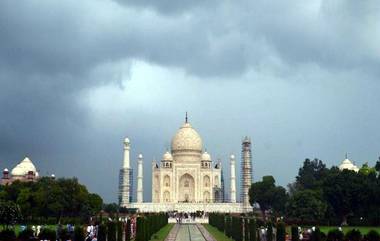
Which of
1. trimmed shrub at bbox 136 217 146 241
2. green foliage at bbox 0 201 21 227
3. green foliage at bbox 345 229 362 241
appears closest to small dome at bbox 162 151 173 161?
green foliage at bbox 0 201 21 227

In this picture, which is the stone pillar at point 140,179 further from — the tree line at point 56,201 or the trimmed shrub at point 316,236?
the trimmed shrub at point 316,236

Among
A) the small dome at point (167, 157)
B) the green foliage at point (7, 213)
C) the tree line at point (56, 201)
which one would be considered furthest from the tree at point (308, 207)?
the small dome at point (167, 157)

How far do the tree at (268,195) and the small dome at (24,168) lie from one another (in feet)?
95.8

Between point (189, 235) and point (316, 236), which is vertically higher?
point (189, 235)

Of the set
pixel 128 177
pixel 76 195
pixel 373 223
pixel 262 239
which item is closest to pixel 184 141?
pixel 128 177

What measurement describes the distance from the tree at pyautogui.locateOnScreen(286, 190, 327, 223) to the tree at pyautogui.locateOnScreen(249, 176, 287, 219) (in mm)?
12099

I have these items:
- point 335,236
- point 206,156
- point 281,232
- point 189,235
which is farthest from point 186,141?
point 281,232

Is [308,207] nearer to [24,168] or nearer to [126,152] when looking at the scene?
[126,152]

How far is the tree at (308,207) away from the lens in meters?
41.9

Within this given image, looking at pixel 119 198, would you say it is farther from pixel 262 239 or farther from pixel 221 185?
pixel 262 239

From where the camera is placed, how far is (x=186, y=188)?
233 feet

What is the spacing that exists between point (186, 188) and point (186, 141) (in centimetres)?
560

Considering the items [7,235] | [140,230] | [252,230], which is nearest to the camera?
[7,235]

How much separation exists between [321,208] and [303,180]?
75.4 ft
